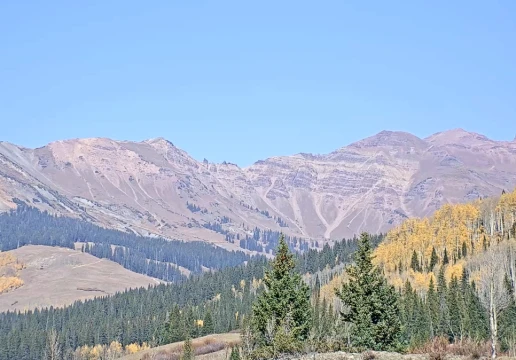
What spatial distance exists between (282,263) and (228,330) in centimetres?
13358

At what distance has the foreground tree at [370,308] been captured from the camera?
2365 inches

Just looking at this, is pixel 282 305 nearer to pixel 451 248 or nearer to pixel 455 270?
pixel 455 270

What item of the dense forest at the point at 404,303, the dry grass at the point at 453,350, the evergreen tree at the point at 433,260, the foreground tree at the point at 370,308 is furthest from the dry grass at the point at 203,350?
the dry grass at the point at 453,350

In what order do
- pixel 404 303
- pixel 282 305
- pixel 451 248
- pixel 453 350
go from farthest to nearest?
pixel 451 248 < pixel 404 303 < pixel 282 305 < pixel 453 350

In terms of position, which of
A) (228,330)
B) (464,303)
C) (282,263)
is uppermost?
(282,263)

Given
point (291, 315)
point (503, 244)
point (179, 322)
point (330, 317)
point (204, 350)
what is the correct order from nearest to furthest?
point (291, 315) < point (204, 350) < point (330, 317) < point (503, 244) < point (179, 322)

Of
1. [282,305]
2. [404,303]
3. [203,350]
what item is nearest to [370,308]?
[282,305]

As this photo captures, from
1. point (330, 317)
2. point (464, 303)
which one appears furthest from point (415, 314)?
point (330, 317)

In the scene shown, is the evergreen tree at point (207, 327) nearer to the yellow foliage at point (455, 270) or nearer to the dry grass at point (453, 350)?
the yellow foliage at point (455, 270)

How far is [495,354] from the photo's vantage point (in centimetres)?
3591

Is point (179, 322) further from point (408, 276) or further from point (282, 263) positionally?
point (282, 263)

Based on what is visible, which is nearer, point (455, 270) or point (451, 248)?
point (455, 270)

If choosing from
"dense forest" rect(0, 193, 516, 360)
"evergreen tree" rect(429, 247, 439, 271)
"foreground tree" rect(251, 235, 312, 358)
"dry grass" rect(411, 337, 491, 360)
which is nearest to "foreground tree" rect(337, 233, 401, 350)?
"dense forest" rect(0, 193, 516, 360)

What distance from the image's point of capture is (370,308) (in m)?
60.9
